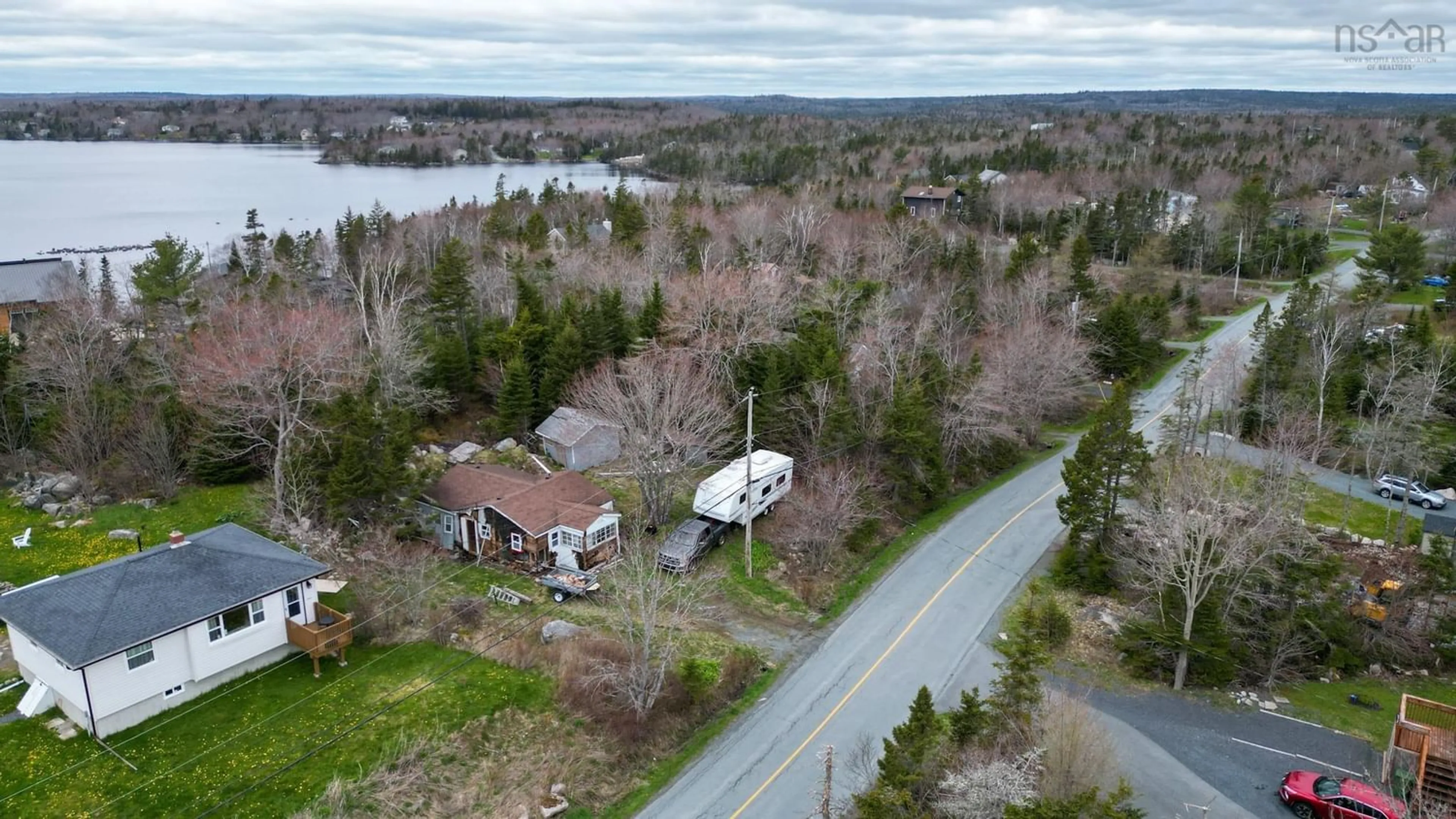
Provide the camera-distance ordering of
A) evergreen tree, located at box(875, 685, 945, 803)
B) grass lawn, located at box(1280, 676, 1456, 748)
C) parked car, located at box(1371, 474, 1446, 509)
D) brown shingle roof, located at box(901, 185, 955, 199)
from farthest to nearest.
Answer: brown shingle roof, located at box(901, 185, 955, 199), parked car, located at box(1371, 474, 1446, 509), grass lawn, located at box(1280, 676, 1456, 748), evergreen tree, located at box(875, 685, 945, 803)

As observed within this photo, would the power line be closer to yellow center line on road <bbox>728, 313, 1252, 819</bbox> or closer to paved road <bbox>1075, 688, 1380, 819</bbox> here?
yellow center line on road <bbox>728, 313, 1252, 819</bbox>

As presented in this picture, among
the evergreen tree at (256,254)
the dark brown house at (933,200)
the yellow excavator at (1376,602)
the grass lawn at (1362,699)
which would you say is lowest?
the grass lawn at (1362,699)

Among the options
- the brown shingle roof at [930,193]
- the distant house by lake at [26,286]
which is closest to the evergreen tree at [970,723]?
the distant house by lake at [26,286]

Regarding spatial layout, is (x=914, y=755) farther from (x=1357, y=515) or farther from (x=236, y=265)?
(x=236, y=265)

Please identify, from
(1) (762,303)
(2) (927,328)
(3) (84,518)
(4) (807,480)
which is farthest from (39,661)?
(2) (927,328)

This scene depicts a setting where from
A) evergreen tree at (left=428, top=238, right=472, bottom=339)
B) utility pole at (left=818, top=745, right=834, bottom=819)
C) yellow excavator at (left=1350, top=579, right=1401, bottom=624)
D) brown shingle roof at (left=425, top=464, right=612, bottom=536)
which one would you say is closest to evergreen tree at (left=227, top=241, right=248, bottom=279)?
evergreen tree at (left=428, top=238, right=472, bottom=339)

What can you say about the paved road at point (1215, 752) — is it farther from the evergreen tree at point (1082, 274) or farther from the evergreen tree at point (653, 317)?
the evergreen tree at point (1082, 274)

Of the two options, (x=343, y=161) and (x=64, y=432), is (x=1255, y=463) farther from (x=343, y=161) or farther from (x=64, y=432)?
(x=343, y=161)
